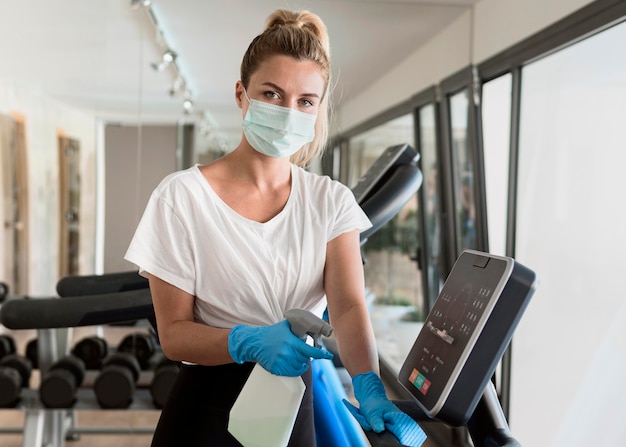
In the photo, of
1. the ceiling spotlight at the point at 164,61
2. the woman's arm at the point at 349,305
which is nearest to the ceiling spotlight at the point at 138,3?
the ceiling spotlight at the point at 164,61

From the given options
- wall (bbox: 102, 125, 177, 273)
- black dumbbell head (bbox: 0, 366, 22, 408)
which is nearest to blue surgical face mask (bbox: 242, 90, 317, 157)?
black dumbbell head (bbox: 0, 366, 22, 408)

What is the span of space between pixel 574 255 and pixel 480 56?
4.89 ft

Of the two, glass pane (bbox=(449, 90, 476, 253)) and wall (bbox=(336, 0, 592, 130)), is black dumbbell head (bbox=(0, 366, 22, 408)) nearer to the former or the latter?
wall (bbox=(336, 0, 592, 130))

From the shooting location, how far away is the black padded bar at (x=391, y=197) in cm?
159

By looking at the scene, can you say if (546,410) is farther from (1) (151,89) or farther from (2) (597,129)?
(1) (151,89)

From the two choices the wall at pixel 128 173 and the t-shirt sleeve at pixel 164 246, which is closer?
the t-shirt sleeve at pixel 164 246

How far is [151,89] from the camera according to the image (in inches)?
145

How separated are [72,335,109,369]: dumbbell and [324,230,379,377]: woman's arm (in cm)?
257

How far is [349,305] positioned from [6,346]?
283 centimetres

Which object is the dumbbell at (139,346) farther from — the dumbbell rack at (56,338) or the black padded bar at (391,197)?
the black padded bar at (391,197)

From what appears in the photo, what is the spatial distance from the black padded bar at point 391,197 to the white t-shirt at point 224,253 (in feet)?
1.00

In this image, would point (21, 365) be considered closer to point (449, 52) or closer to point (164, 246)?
point (164, 246)

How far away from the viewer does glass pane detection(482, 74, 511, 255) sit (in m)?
3.75

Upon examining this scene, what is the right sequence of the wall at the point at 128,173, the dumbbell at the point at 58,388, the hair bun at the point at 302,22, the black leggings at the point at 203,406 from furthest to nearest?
the wall at the point at 128,173 → the dumbbell at the point at 58,388 → the hair bun at the point at 302,22 → the black leggings at the point at 203,406
